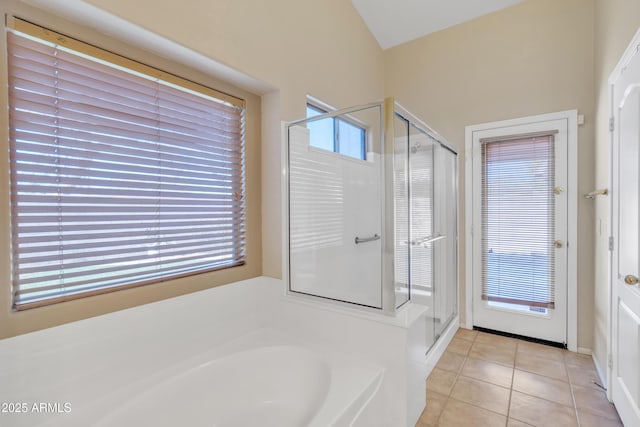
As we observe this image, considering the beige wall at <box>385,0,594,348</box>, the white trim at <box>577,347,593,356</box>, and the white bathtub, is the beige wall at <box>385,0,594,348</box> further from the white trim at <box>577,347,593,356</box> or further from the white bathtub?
the white bathtub

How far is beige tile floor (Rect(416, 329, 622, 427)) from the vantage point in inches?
69.2

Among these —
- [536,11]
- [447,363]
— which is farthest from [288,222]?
[536,11]

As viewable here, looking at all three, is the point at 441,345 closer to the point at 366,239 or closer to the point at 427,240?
the point at 427,240

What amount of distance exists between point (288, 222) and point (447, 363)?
5.72 ft

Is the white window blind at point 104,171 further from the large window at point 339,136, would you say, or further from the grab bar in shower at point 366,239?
the grab bar in shower at point 366,239

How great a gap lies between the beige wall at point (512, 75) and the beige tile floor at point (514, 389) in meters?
0.52

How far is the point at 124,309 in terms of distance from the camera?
4.68ft

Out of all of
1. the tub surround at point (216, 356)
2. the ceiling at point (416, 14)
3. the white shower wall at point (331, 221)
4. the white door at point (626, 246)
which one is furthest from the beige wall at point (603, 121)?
the white shower wall at point (331, 221)

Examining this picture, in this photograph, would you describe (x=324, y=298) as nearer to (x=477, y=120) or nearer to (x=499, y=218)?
(x=499, y=218)

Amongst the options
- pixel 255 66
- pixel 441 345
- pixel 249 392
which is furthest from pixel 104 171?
pixel 441 345

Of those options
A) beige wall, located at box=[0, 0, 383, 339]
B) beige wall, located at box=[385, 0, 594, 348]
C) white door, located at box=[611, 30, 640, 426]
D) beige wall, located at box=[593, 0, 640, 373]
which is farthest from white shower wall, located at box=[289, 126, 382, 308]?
beige wall, located at box=[593, 0, 640, 373]

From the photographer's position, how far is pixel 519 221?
9.16 feet

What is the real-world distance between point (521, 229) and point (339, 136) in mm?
1995

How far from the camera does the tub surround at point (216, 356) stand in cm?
119
